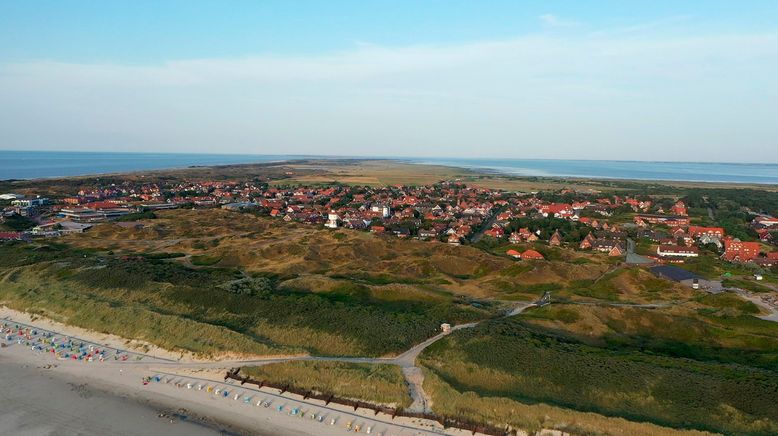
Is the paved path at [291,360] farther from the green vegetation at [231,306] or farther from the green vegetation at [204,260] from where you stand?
the green vegetation at [204,260]

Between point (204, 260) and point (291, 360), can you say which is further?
point (204, 260)

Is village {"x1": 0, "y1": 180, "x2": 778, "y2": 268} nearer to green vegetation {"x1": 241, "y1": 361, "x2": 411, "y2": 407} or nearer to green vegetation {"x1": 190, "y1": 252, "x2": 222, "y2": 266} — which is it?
green vegetation {"x1": 190, "y1": 252, "x2": 222, "y2": 266}

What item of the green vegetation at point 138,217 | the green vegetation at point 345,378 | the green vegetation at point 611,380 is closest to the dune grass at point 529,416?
the green vegetation at point 611,380

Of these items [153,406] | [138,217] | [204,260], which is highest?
[138,217]

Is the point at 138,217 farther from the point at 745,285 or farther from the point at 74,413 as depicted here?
the point at 745,285

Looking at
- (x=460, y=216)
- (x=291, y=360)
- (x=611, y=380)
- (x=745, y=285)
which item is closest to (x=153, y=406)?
(x=291, y=360)

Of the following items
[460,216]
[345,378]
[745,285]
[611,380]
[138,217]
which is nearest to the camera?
[611,380]

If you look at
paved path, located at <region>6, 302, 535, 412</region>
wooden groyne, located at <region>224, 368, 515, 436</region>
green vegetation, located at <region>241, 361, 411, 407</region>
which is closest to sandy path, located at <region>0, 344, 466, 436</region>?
wooden groyne, located at <region>224, 368, 515, 436</region>
